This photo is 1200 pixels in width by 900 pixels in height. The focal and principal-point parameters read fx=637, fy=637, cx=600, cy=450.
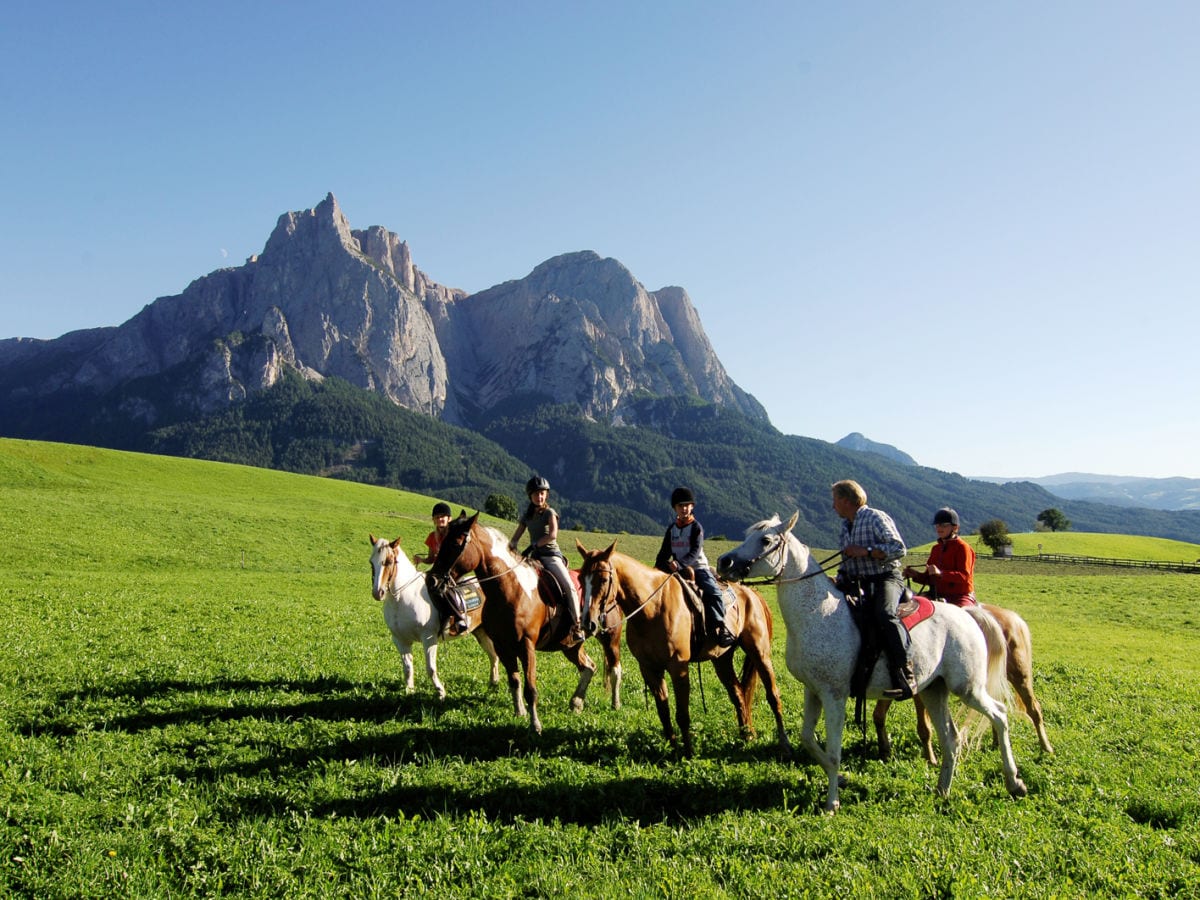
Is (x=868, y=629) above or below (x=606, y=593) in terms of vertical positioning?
below

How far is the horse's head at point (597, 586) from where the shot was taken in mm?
9172

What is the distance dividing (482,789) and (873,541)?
5736mm

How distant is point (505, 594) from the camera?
413 inches

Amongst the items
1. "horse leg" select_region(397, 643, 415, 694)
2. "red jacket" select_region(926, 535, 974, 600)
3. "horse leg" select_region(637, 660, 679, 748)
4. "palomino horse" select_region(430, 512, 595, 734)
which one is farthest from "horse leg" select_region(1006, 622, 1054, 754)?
"horse leg" select_region(397, 643, 415, 694)

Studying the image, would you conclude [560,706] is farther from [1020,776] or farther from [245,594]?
[245,594]

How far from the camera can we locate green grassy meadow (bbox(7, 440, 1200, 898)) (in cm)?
586

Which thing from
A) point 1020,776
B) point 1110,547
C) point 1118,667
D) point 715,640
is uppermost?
point 715,640

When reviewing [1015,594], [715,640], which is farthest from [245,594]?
[1015,594]

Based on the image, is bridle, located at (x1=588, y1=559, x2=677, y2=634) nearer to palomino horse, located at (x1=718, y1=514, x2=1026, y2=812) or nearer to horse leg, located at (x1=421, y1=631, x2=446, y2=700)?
palomino horse, located at (x1=718, y1=514, x2=1026, y2=812)

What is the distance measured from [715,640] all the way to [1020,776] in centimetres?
446

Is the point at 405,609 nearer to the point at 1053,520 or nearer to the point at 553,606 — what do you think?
the point at 553,606

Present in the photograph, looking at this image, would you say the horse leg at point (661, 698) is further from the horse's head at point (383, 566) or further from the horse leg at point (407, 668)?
the horse's head at point (383, 566)

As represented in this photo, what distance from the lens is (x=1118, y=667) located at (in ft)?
62.5

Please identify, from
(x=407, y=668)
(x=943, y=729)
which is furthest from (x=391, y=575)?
(x=943, y=729)
